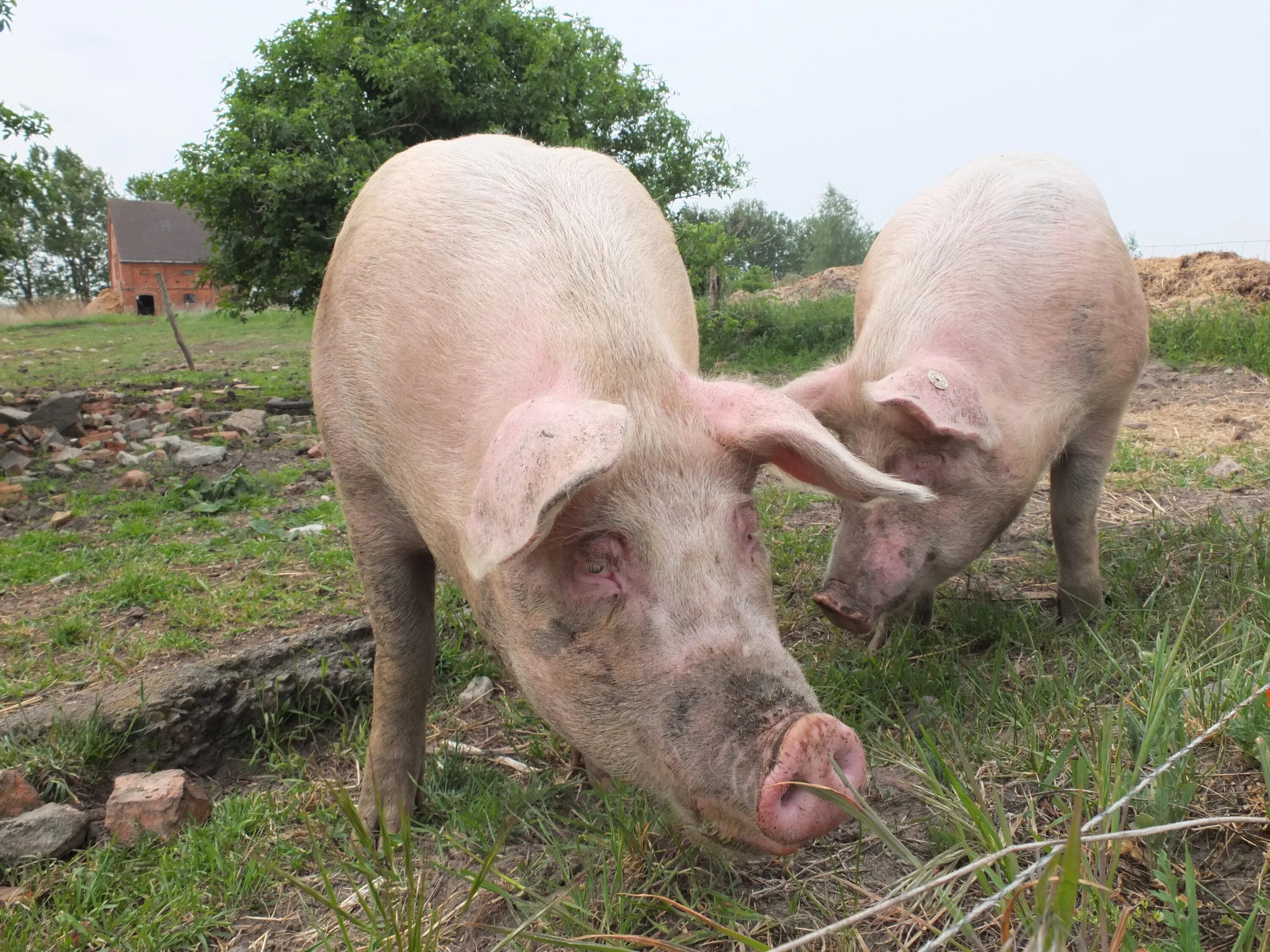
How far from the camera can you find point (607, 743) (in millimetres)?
2232

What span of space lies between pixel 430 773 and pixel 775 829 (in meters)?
1.65

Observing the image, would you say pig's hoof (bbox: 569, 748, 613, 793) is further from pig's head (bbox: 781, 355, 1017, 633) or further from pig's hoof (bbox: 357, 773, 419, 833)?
pig's head (bbox: 781, 355, 1017, 633)

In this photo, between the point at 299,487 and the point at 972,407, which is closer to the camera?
the point at 972,407

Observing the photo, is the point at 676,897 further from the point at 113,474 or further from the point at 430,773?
the point at 113,474

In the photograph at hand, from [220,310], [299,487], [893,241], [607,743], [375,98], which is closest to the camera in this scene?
[607,743]

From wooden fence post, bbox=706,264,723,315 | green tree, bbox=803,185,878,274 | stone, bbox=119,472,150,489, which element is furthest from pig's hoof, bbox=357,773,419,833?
green tree, bbox=803,185,878,274

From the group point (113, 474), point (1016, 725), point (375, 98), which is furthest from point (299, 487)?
point (1016, 725)

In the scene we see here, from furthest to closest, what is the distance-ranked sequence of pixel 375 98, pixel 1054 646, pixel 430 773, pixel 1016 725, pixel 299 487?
1. pixel 375 98
2. pixel 299 487
3. pixel 1054 646
4. pixel 430 773
5. pixel 1016 725

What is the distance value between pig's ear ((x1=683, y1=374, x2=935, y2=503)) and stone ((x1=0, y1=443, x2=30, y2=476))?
713cm

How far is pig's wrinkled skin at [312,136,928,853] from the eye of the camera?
1987mm

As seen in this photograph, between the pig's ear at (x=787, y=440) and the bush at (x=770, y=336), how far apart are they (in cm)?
1022

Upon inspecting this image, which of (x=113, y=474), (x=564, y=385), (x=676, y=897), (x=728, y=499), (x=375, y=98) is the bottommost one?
(x=113, y=474)

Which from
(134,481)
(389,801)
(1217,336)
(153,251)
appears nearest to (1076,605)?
(389,801)

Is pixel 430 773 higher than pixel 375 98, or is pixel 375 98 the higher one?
pixel 375 98
